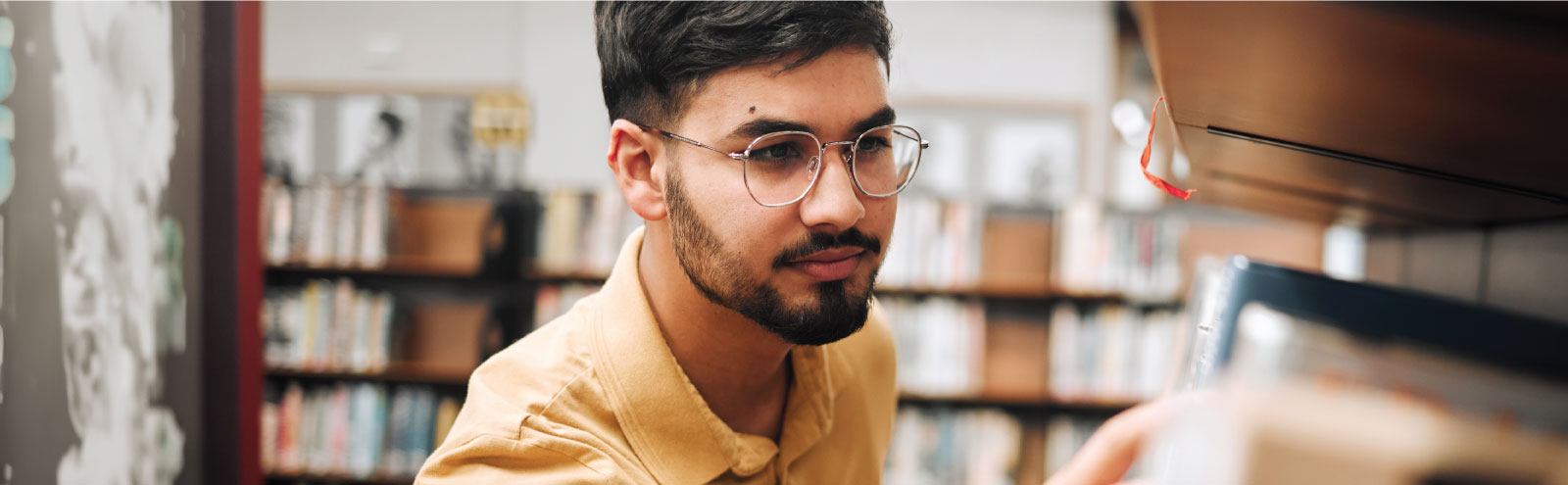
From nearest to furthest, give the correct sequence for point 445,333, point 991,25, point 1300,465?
point 1300,465 < point 445,333 < point 991,25

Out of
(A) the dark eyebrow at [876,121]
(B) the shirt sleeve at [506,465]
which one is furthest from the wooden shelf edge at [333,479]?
(A) the dark eyebrow at [876,121]

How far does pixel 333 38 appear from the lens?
4387 mm

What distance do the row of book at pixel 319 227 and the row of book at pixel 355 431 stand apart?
49 centimetres

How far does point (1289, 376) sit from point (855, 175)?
0.63 meters

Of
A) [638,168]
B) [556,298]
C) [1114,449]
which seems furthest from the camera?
[556,298]

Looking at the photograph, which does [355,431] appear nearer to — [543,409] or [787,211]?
[543,409]

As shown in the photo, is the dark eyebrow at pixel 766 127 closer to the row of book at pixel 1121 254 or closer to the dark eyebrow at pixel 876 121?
the dark eyebrow at pixel 876 121

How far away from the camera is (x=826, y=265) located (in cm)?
94

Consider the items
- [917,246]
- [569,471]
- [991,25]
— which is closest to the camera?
[569,471]

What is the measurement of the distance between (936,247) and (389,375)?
207 cm

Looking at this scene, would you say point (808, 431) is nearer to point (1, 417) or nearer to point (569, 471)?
point (569, 471)

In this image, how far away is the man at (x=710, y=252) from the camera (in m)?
0.91

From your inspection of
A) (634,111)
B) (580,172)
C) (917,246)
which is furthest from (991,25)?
(634,111)

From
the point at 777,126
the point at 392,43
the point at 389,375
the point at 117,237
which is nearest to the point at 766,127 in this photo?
the point at 777,126
